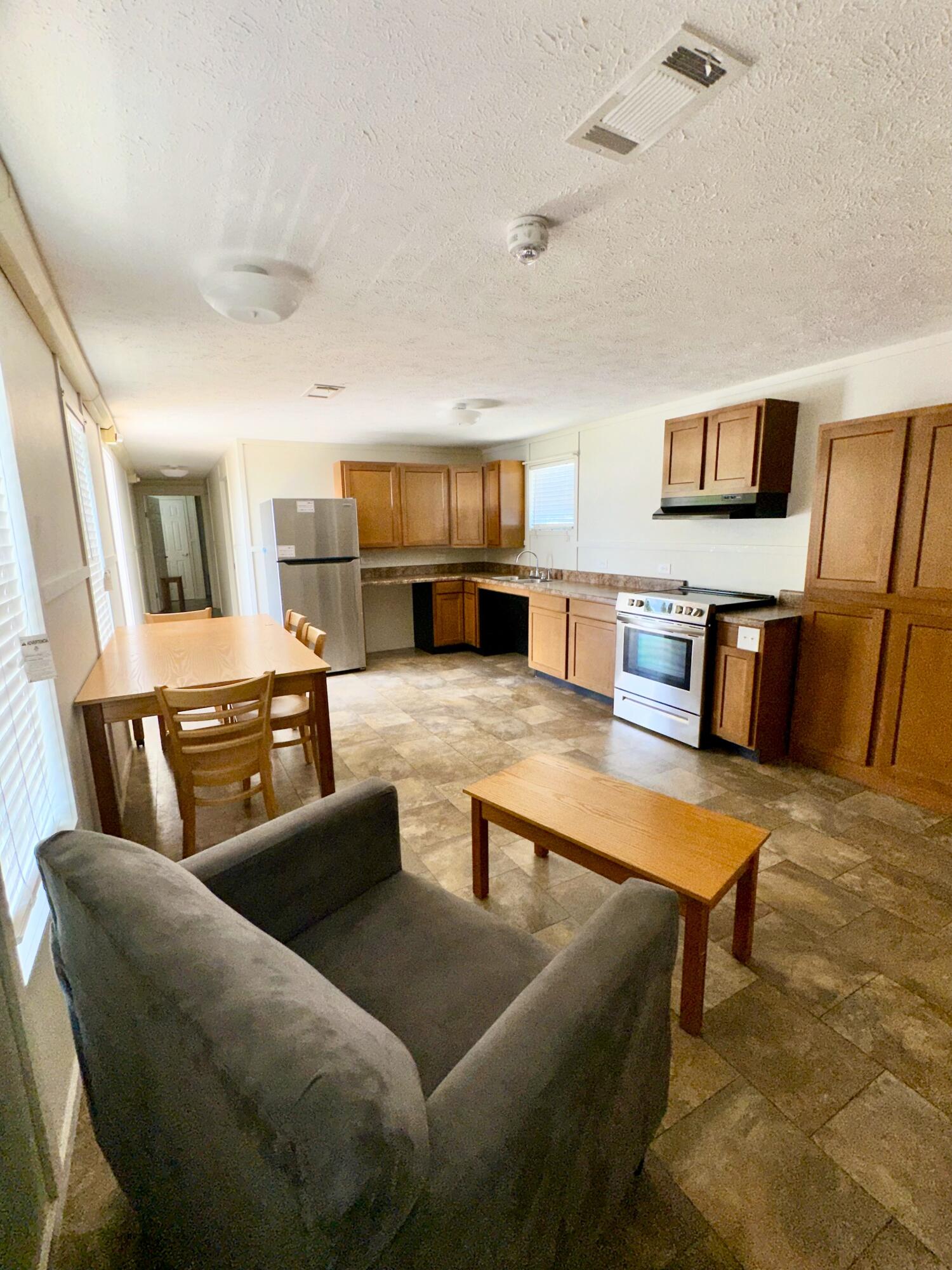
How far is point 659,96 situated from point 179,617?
13.7ft

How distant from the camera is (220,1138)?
27.8 inches

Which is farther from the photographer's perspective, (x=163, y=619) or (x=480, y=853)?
(x=163, y=619)

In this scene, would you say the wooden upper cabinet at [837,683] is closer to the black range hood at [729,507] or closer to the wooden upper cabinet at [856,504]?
the wooden upper cabinet at [856,504]

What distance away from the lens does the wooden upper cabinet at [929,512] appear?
263 cm

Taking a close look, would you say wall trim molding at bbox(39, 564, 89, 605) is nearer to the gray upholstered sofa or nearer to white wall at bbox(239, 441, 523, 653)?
the gray upholstered sofa

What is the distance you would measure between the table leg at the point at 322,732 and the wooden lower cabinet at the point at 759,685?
93.8 inches

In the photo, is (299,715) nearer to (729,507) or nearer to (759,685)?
(759,685)

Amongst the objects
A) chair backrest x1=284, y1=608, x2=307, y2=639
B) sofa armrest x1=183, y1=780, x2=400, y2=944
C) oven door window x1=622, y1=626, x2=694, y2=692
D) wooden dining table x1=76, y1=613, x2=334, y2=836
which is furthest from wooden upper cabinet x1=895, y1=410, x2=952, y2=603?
chair backrest x1=284, y1=608, x2=307, y2=639

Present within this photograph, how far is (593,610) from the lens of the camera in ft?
15.1

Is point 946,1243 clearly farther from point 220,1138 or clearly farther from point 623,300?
point 623,300

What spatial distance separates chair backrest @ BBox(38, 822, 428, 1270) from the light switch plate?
3.09 meters

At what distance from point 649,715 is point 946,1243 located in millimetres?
2928

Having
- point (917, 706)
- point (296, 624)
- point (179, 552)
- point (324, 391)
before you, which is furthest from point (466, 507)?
point (179, 552)

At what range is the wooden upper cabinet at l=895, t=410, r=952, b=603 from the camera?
263cm
